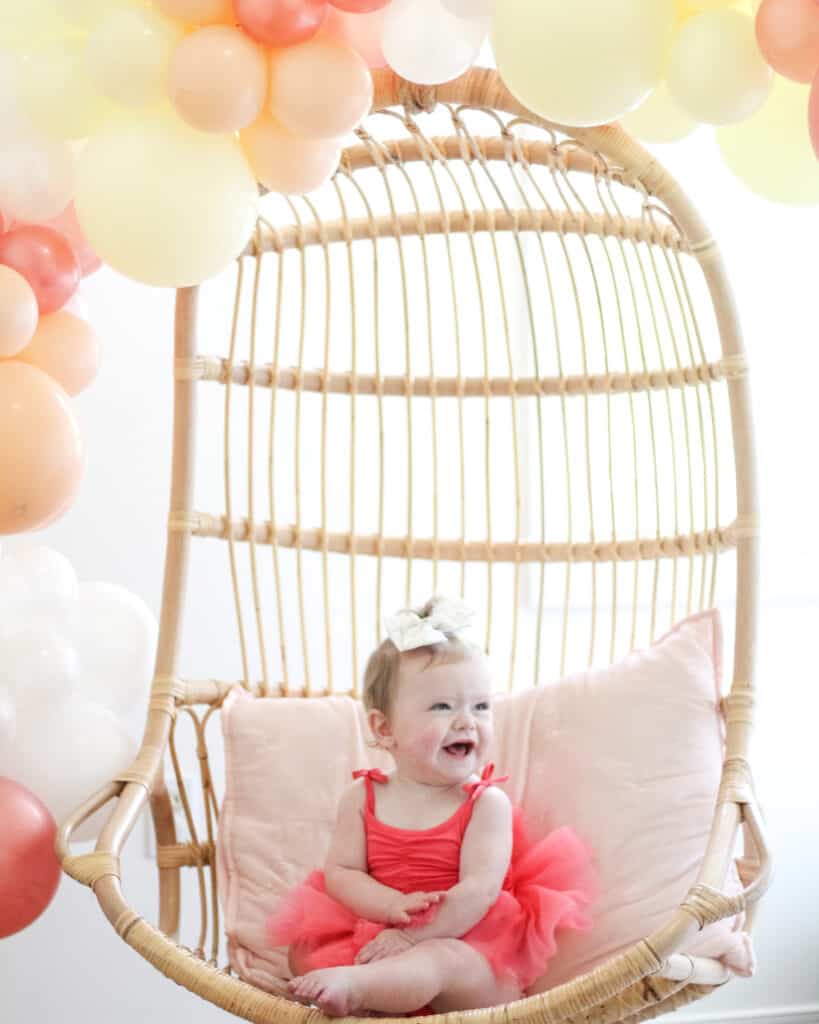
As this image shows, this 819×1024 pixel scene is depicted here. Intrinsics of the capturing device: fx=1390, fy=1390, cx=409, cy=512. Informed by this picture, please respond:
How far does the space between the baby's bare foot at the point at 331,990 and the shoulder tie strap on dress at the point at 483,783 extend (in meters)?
0.24

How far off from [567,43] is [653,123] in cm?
33

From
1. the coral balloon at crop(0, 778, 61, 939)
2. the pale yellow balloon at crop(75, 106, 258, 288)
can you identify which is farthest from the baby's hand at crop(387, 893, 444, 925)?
the pale yellow balloon at crop(75, 106, 258, 288)

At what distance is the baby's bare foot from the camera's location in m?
1.19

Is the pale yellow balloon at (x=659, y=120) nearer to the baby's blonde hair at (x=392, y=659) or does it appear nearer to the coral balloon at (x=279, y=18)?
the coral balloon at (x=279, y=18)

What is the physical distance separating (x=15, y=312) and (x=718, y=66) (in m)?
0.68

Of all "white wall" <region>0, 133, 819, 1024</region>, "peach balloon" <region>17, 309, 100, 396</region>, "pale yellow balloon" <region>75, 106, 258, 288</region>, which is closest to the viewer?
"pale yellow balloon" <region>75, 106, 258, 288</region>

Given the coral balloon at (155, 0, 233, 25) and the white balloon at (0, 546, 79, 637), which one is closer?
the coral balloon at (155, 0, 233, 25)

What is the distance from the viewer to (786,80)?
4.19 ft

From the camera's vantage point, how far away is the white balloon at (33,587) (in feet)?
4.83

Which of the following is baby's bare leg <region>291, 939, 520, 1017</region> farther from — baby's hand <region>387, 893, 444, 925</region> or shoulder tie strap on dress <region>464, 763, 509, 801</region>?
shoulder tie strap on dress <region>464, 763, 509, 801</region>

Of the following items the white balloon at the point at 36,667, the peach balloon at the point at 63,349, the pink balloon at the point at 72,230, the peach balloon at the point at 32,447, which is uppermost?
the pink balloon at the point at 72,230

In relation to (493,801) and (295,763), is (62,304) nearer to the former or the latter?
(295,763)

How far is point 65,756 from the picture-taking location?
148 centimetres

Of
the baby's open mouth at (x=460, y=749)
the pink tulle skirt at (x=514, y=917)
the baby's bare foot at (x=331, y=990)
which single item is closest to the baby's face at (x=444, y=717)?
the baby's open mouth at (x=460, y=749)
